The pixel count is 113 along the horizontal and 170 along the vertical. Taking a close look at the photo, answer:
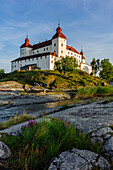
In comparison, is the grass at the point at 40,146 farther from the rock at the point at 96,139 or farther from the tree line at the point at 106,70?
the tree line at the point at 106,70

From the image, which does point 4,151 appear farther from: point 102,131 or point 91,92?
point 91,92

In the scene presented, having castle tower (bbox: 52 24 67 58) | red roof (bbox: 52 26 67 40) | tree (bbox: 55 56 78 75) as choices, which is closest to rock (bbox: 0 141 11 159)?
tree (bbox: 55 56 78 75)

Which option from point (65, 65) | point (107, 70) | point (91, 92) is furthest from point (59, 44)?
point (91, 92)

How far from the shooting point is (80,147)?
2373mm

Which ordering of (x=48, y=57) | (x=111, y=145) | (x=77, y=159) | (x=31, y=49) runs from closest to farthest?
(x=77, y=159), (x=111, y=145), (x=48, y=57), (x=31, y=49)

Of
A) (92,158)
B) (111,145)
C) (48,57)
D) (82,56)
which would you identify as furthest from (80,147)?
(82,56)

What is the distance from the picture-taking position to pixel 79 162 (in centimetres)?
189

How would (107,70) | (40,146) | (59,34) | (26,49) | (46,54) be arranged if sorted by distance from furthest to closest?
1. (26,49)
2. (59,34)
3. (46,54)
4. (107,70)
5. (40,146)

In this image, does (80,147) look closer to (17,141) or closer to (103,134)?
(103,134)

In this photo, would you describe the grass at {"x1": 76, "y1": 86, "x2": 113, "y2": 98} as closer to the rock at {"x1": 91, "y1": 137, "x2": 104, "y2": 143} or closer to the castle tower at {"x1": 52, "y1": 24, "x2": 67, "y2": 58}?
the rock at {"x1": 91, "y1": 137, "x2": 104, "y2": 143}

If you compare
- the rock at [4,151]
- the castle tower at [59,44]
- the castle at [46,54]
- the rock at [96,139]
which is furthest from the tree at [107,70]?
the rock at [4,151]

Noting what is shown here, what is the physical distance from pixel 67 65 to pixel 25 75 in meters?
20.6

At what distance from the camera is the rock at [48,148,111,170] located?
1.81m

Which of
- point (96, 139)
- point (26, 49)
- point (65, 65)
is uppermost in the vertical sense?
point (26, 49)
